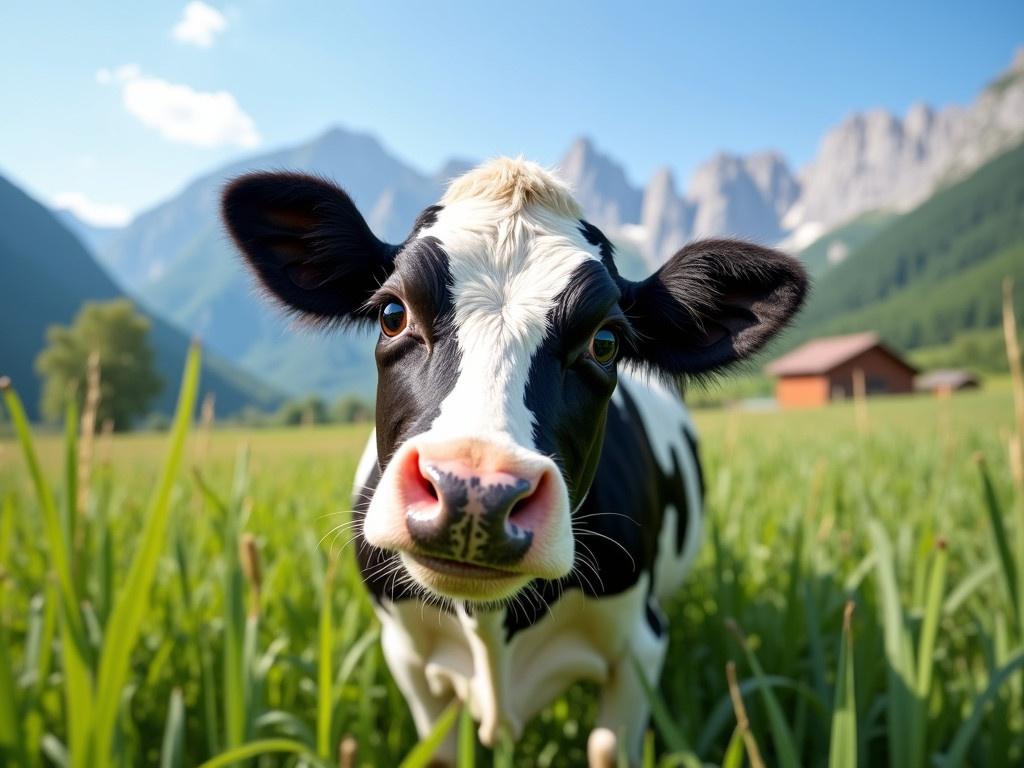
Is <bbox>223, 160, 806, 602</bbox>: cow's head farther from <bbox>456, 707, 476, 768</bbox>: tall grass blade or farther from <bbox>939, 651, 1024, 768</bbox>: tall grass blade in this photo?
<bbox>939, 651, 1024, 768</bbox>: tall grass blade

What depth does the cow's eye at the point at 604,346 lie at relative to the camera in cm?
157

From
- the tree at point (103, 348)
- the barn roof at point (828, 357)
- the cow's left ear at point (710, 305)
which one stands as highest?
the barn roof at point (828, 357)

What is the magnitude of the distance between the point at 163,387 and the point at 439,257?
52.7 meters

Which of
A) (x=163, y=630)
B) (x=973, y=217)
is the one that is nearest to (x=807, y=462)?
(x=163, y=630)

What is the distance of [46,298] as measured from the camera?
109125 millimetres

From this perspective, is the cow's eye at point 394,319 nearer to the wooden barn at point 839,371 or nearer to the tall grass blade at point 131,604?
the tall grass blade at point 131,604

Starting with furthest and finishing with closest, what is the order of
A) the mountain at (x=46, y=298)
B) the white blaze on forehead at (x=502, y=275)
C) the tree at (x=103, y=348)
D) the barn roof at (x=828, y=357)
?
the mountain at (x=46, y=298) → the barn roof at (x=828, y=357) → the tree at (x=103, y=348) → the white blaze on forehead at (x=502, y=275)

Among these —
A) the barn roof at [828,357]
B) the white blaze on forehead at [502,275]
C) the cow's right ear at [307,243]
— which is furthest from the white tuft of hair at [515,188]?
the barn roof at [828,357]

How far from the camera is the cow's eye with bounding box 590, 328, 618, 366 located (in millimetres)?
1570

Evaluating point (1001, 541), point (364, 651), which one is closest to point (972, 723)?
point (1001, 541)

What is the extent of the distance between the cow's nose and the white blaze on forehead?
100 millimetres

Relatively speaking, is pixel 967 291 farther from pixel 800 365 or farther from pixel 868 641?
pixel 868 641

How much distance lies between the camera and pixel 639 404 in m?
3.04

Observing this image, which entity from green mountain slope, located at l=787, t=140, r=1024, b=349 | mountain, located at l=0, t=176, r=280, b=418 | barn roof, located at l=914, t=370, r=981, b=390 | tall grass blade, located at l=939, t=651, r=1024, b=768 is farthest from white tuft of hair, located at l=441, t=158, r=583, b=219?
green mountain slope, located at l=787, t=140, r=1024, b=349
